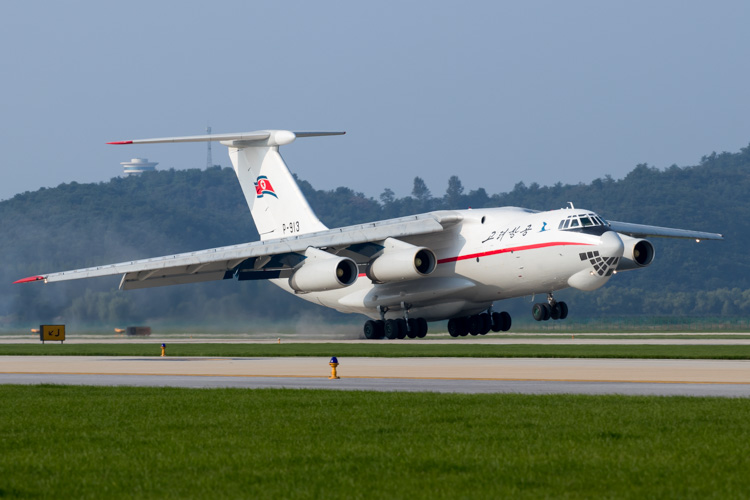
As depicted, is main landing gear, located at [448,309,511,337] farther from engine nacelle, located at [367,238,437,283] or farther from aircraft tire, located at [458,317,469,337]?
engine nacelle, located at [367,238,437,283]

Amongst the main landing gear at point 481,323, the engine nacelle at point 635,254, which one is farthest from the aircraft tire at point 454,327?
the engine nacelle at point 635,254

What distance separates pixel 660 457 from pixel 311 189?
123479 millimetres

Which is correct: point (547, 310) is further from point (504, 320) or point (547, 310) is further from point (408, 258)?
point (504, 320)

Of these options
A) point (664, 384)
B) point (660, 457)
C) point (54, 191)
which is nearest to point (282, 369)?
point (664, 384)

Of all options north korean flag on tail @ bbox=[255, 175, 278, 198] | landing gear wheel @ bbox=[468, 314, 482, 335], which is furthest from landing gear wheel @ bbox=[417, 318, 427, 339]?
north korean flag on tail @ bbox=[255, 175, 278, 198]

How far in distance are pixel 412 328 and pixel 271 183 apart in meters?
8.43

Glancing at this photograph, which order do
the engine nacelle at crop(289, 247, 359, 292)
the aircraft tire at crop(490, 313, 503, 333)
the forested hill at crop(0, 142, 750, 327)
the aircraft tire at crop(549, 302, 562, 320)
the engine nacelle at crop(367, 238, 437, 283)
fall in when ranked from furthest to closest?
the forested hill at crop(0, 142, 750, 327) → the aircraft tire at crop(490, 313, 503, 333) → the engine nacelle at crop(289, 247, 359, 292) → the engine nacelle at crop(367, 238, 437, 283) → the aircraft tire at crop(549, 302, 562, 320)

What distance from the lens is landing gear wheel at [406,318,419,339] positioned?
3875 cm

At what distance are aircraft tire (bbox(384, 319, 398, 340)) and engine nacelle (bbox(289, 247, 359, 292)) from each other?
3495 mm

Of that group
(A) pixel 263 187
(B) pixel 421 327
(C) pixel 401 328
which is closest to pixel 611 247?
(B) pixel 421 327

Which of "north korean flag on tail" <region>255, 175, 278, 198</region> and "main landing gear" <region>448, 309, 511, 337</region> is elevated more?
"north korean flag on tail" <region>255, 175, 278, 198</region>

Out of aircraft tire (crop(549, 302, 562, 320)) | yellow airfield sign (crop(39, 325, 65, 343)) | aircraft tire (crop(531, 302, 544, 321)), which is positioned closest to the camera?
aircraft tire (crop(531, 302, 544, 321))

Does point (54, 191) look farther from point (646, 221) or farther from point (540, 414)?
point (540, 414)

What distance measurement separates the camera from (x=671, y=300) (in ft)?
290
